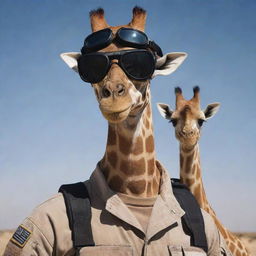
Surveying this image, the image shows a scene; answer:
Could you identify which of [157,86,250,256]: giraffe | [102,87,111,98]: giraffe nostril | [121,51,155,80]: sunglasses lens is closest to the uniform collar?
[102,87,111,98]: giraffe nostril

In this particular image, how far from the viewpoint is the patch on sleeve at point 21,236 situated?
384 centimetres

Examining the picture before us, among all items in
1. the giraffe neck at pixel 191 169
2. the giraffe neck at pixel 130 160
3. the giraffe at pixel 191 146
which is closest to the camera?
the giraffe neck at pixel 130 160

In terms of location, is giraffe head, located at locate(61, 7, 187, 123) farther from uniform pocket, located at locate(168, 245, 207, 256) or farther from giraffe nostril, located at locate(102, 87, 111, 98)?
uniform pocket, located at locate(168, 245, 207, 256)

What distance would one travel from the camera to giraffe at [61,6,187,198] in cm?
412

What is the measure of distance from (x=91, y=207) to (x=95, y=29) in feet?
5.93

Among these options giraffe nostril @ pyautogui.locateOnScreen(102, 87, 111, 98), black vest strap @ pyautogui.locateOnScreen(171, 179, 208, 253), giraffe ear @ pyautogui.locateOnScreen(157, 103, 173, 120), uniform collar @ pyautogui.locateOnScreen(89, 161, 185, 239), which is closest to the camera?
uniform collar @ pyautogui.locateOnScreen(89, 161, 185, 239)

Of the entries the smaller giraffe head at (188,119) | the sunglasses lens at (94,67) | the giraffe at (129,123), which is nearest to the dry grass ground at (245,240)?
the smaller giraffe head at (188,119)

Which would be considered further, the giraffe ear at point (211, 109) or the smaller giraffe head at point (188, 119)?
the giraffe ear at point (211, 109)

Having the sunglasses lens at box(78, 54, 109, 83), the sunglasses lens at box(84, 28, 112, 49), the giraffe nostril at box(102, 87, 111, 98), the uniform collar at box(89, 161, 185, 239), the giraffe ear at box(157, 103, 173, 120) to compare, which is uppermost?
the sunglasses lens at box(84, 28, 112, 49)

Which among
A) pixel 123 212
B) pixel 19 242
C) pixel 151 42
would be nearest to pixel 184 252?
pixel 123 212

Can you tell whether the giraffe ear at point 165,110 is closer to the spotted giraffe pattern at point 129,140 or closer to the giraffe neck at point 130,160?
the spotted giraffe pattern at point 129,140

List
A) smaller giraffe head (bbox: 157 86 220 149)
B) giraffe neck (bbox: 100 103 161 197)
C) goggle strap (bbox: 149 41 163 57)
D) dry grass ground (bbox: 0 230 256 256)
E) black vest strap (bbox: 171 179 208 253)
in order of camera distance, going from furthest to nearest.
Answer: dry grass ground (bbox: 0 230 256 256) < smaller giraffe head (bbox: 157 86 220 149) < goggle strap (bbox: 149 41 163 57) < giraffe neck (bbox: 100 103 161 197) < black vest strap (bbox: 171 179 208 253)

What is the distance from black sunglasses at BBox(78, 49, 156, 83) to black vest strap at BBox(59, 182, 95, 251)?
1.03 meters

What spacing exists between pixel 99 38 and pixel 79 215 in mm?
1600
